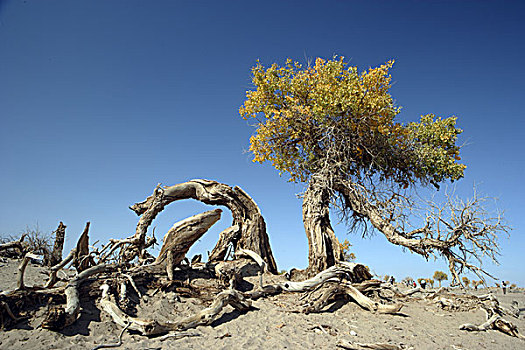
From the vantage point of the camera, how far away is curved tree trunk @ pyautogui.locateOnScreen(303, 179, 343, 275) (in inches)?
455

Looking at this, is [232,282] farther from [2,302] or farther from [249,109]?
[249,109]

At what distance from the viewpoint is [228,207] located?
12.2 m

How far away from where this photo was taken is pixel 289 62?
13.6 meters

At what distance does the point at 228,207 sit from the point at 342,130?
5632 millimetres

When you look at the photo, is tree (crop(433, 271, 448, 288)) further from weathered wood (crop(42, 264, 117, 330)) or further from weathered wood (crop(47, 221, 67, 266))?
weathered wood (crop(42, 264, 117, 330))

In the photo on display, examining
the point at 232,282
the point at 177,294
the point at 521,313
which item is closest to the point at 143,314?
the point at 177,294

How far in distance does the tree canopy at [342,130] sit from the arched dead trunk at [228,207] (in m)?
2.35

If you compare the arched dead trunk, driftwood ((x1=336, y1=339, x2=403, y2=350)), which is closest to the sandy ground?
driftwood ((x1=336, y1=339, x2=403, y2=350))

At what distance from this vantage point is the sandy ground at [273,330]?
6.42 metres

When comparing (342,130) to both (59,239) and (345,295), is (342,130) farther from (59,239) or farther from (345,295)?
(59,239)

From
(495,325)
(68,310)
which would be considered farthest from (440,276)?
(68,310)

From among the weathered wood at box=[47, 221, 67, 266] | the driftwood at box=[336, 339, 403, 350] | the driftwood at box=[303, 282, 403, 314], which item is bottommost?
the driftwood at box=[336, 339, 403, 350]

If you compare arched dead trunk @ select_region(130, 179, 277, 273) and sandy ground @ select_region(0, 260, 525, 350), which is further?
arched dead trunk @ select_region(130, 179, 277, 273)

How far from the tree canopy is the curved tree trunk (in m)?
1.08
